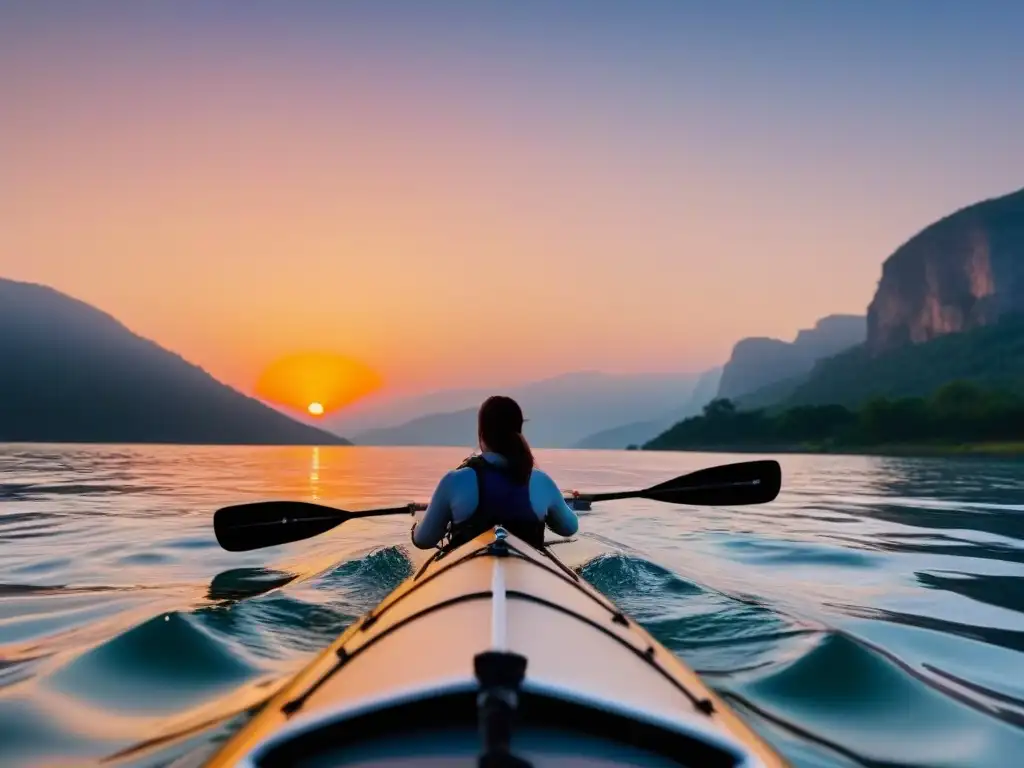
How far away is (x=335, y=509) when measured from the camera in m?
8.12

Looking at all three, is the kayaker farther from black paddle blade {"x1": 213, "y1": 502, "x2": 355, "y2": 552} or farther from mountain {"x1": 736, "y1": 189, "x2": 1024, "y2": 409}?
mountain {"x1": 736, "y1": 189, "x2": 1024, "y2": 409}

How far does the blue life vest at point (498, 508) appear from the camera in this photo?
5.46 m

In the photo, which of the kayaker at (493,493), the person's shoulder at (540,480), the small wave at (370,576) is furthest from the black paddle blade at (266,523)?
the person's shoulder at (540,480)

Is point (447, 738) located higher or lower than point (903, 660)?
higher

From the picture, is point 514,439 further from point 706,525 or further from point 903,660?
point 706,525

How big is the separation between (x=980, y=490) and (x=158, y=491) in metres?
22.9

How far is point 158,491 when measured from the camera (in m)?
21.4

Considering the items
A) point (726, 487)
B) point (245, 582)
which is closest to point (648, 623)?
point (726, 487)

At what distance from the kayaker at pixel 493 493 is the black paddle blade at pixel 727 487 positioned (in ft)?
11.1

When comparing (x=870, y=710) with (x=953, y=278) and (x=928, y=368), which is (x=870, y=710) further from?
(x=953, y=278)

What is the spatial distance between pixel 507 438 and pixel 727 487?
13.2 ft

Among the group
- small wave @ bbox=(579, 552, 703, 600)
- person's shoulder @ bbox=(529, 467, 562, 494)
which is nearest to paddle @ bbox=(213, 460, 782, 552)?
small wave @ bbox=(579, 552, 703, 600)

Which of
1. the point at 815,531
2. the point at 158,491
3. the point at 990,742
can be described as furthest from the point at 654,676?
the point at 158,491

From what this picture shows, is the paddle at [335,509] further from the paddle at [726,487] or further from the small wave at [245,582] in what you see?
the small wave at [245,582]
